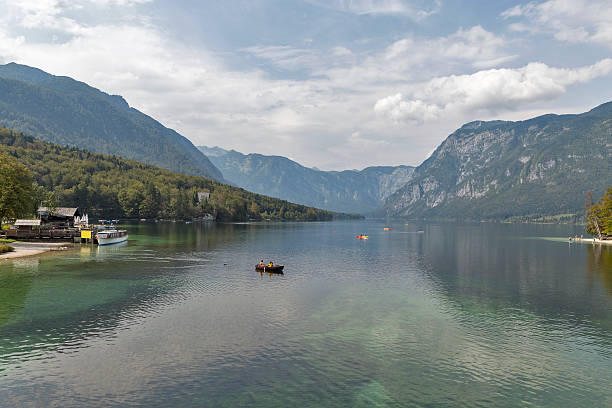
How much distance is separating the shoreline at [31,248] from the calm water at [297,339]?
2215 cm

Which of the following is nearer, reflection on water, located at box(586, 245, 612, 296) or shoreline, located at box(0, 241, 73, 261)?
reflection on water, located at box(586, 245, 612, 296)

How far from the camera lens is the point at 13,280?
6925cm

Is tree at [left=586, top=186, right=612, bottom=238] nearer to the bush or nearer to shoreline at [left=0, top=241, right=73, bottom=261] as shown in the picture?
shoreline at [left=0, top=241, right=73, bottom=261]

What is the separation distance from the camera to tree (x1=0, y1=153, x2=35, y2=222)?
114 m

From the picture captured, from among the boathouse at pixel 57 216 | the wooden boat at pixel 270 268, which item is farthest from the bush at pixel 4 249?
the wooden boat at pixel 270 268

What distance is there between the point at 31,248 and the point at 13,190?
1863 cm

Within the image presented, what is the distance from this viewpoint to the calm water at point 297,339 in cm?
2992

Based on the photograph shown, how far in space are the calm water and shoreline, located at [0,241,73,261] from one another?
2215 cm

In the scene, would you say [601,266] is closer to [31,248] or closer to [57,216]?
[31,248]

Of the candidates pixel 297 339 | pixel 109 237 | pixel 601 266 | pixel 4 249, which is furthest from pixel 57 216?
pixel 601 266

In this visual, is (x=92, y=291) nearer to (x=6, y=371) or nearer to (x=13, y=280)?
(x=13, y=280)

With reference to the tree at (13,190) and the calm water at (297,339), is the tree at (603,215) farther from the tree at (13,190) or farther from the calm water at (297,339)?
the tree at (13,190)

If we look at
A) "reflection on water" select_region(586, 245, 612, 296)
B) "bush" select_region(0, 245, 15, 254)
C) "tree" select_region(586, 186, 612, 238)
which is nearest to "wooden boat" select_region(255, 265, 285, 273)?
"reflection on water" select_region(586, 245, 612, 296)

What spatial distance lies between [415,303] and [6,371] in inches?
2042
